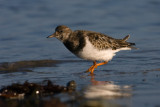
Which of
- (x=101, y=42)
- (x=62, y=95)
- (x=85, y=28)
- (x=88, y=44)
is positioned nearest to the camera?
(x=62, y=95)

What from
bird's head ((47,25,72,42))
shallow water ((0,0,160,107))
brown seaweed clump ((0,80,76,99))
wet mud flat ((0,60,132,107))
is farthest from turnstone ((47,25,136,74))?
brown seaweed clump ((0,80,76,99))

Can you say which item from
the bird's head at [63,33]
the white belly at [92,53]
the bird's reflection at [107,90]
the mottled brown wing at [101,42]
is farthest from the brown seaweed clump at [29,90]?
the bird's head at [63,33]

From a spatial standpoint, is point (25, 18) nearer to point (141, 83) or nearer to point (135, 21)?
point (135, 21)

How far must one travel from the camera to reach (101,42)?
7.78m

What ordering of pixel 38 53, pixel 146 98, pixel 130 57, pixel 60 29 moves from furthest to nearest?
pixel 38 53
pixel 130 57
pixel 60 29
pixel 146 98

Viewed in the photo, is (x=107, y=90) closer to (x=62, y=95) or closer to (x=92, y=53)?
(x=62, y=95)

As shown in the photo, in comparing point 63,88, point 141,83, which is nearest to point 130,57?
point 141,83

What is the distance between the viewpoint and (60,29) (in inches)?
310

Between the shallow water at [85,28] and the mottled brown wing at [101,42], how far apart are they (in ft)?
1.53

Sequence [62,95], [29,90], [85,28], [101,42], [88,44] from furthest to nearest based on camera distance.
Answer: [85,28]
[101,42]
[88,44]
[29,90]
[62,95]

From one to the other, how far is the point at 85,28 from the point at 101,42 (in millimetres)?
3875

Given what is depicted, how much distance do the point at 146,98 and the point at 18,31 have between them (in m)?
7.24

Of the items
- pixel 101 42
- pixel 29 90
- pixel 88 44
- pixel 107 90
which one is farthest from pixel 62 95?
pixel 101 42

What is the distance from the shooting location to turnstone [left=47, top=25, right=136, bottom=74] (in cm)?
747
